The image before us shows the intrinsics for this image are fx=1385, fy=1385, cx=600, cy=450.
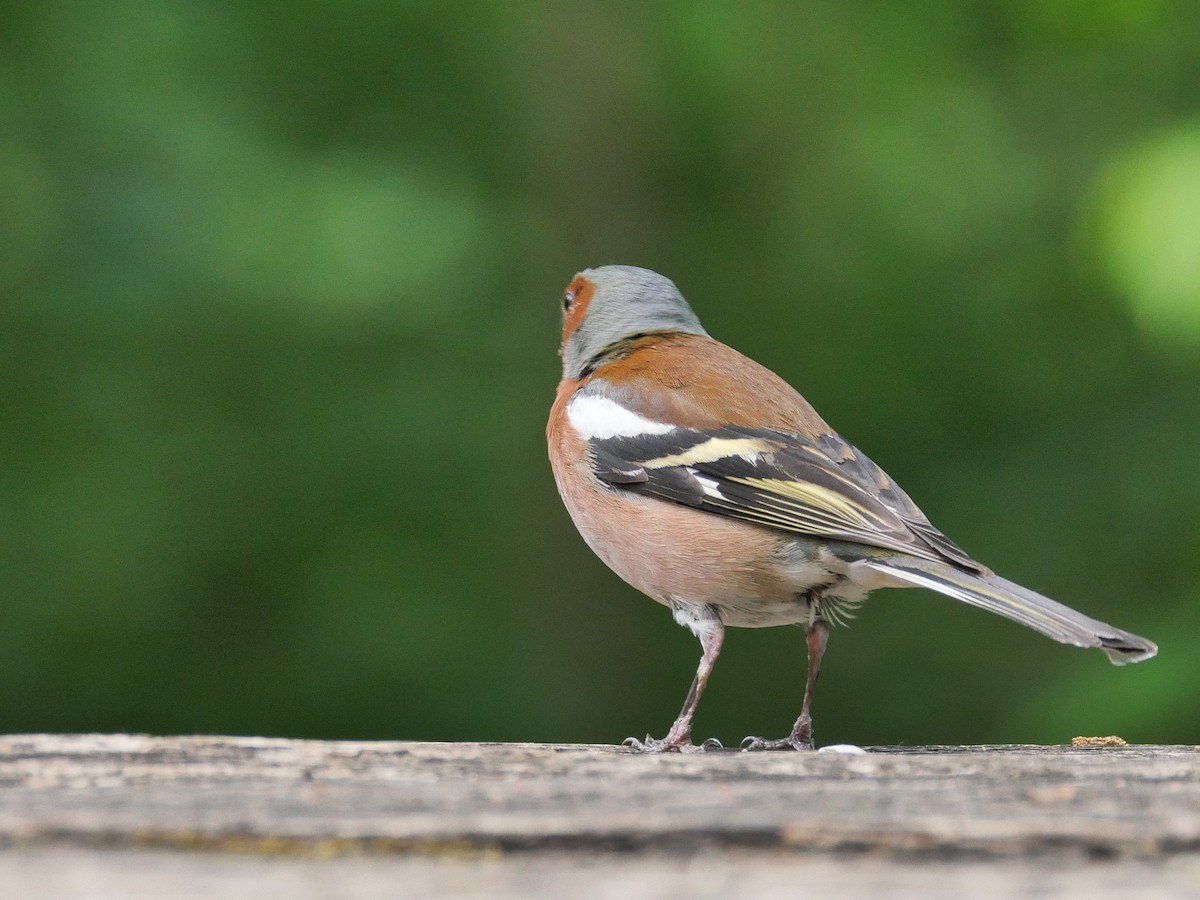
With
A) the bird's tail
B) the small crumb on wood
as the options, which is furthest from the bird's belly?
the small crumb on wood

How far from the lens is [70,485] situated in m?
7.16

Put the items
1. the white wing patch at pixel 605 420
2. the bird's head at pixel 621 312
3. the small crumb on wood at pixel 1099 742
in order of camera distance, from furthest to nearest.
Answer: the bird's head at pixel 621 312, the white wing patch at pixel 605 420, the small crumb on wood at pixel 1099 742

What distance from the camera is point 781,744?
152 inches

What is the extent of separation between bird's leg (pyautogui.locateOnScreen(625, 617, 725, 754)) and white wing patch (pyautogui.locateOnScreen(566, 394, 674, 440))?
676 millimetres

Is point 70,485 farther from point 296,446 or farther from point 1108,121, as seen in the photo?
point 1108,121

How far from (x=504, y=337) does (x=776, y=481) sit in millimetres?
3541

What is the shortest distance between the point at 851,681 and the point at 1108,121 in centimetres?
336

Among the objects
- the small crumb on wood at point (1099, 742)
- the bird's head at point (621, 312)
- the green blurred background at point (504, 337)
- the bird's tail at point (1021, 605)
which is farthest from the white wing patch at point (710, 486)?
the green blurred background at point (504, 337)

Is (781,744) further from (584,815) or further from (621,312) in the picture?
(584,815)

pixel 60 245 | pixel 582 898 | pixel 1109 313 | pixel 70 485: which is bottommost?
pixel 582 898

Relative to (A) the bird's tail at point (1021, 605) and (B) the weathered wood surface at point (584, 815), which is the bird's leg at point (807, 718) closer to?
(A) the bird's tail at point (1021, 605)

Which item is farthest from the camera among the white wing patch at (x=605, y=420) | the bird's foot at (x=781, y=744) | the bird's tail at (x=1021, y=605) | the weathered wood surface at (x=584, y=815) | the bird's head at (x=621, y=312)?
the bird's head at (x=621, y=312)

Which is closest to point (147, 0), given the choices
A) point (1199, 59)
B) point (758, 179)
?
point (758, 179)

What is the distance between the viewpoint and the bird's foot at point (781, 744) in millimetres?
3752
